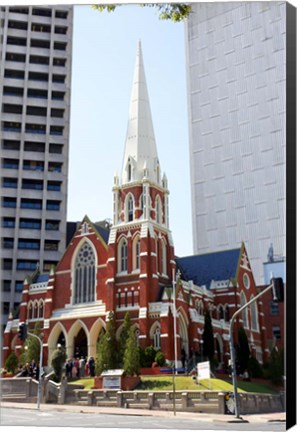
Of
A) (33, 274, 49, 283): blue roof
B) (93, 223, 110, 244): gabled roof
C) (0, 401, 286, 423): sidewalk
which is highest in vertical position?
(93, 223, 110, 244): gabled roof

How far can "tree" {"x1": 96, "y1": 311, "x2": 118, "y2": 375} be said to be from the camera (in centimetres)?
2839

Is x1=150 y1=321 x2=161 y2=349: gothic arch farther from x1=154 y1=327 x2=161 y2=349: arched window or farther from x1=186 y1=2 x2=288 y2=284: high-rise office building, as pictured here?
x1=186 y1=2 x2=288 y2=284: high-rise office building

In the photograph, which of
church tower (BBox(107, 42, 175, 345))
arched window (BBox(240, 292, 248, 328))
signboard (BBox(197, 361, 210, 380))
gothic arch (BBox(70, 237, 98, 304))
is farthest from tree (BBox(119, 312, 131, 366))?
arched window (BBox(240, 292, 248, 328))

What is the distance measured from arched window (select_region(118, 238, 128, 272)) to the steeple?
141 inches

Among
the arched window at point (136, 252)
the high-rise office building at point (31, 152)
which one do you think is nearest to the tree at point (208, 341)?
the arched window at point (136, 252)

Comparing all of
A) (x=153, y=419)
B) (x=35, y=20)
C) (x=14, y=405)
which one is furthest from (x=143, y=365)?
(x=35, y=20)

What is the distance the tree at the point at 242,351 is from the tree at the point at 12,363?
11.0 m

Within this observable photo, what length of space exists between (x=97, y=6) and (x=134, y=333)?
20.4 m

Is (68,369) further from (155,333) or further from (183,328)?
(183,328)

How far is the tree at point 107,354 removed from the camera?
28.4 m

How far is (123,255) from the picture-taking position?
34750 mm

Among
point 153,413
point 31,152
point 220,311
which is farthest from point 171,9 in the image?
point 31,152

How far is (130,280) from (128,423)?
16368 mm

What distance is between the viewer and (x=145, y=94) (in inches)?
1281
